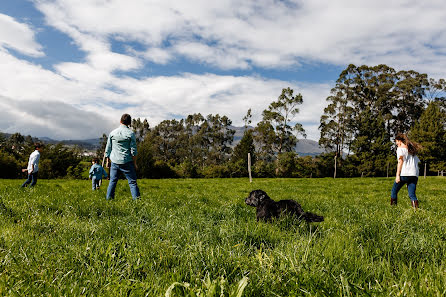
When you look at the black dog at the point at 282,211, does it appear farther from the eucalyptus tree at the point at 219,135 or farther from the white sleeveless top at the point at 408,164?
the eucalyptus tree at the point at 219,135

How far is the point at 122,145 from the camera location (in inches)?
→ 293

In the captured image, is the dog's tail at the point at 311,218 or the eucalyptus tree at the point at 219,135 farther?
the eucalyptus tree at the point at 219,135

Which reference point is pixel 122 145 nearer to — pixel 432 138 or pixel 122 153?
pixel 122 153

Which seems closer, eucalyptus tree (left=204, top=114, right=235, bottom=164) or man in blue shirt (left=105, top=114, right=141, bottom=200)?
man in blue shirt (left=105, top=114, right=141, bottom=200)

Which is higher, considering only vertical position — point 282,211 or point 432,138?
point 432,138

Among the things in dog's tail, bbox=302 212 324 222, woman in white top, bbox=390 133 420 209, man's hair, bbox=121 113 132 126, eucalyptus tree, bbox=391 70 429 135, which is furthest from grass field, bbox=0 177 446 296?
eucalyptus tree, bbox=391 70 429 135

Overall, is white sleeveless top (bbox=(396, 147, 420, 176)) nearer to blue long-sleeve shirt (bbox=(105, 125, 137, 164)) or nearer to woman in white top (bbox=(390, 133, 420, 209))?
woman in white top (bbox=(390, 133, 420, 209))

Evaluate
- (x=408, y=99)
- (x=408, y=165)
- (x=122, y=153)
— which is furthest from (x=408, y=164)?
(x=408, y=99)

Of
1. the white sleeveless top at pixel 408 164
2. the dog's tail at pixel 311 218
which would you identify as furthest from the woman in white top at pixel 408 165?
the dog's tail at pixel 311 218

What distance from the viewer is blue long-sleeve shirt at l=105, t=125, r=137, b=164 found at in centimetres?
740

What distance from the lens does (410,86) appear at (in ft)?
214

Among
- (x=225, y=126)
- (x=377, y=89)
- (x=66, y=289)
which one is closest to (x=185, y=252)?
(x=66, y=289)

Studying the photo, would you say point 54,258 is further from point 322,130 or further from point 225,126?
point 225,126

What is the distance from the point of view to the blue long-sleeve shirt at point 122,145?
7398mm
